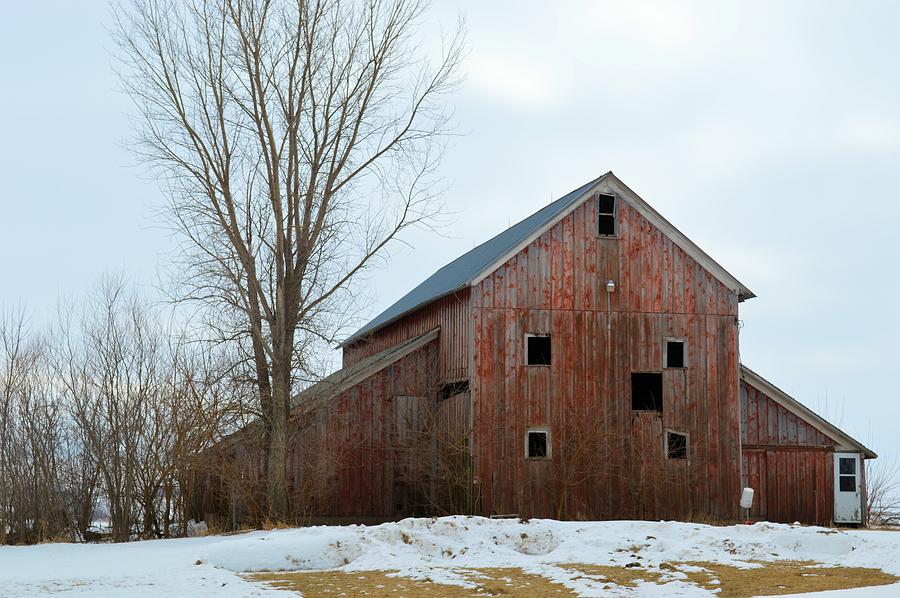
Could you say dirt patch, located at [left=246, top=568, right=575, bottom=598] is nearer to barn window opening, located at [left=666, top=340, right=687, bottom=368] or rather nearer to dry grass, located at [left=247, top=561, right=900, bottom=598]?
dry grass, located at [left=247, top=561, right=900, bottom=598]

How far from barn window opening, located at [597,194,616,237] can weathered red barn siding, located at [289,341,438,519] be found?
618cm

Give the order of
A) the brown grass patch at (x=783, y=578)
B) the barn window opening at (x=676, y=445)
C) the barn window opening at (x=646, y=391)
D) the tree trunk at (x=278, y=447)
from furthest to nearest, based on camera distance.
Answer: the barn window opening at (x=646, y=391)
the barn window opening at (x=676, y=445)
the tree trunk at (x=278, y=447)
the brown grass patch at (x=783, y=578)

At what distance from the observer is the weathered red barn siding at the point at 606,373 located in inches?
1024

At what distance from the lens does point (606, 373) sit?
1057 inches

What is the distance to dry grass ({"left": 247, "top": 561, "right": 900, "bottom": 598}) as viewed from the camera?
515 inches

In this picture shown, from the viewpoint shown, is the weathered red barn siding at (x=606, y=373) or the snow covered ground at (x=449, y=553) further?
the weathered red barn siding at (x=606, y=373)

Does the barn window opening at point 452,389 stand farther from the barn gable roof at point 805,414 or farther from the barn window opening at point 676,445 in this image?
the barn gable roof at point 805,414

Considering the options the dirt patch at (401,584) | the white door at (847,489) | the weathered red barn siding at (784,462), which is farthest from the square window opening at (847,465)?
the dirt patch at (401,584)

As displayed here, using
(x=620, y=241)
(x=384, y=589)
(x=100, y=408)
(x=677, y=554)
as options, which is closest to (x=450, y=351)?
(x=620, y=241)

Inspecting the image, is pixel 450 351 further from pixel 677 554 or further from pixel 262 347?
pixel 677 554

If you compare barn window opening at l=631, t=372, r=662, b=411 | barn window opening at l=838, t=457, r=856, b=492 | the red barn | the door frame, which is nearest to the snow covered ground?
the red barn

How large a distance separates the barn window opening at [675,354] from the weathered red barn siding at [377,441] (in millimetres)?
6431

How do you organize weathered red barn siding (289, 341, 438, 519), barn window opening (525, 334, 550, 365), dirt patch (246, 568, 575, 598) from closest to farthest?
dirt patch (246, 568, 575, 598) → barn window opening (525, 334, 550, 365) → weathered red barn siding (289, 341, 438, 519)

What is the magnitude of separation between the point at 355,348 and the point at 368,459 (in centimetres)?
1288
